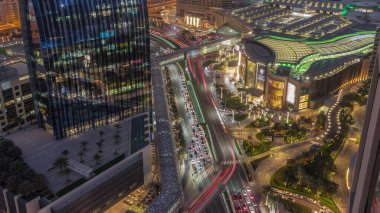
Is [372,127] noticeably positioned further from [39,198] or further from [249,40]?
[249,40]

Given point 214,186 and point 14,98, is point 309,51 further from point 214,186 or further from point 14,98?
point 14,98

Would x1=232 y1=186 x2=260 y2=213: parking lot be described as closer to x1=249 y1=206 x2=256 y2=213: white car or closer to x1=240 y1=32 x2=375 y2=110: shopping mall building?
x1=249 y1=206 x2=256 y2=213: white car

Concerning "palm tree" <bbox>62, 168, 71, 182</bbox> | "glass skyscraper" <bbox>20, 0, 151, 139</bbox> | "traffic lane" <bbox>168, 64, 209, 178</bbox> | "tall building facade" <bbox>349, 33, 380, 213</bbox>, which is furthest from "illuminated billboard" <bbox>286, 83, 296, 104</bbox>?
"tall building facade" <bbox>349, 33, 380, 213</bbox>

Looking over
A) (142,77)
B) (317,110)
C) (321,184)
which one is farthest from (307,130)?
(142,77)

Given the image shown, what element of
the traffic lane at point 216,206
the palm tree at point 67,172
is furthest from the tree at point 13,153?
the traffic lane at point 216,206

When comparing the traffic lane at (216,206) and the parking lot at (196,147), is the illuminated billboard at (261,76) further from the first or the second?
the traffic lane at (216,206)
